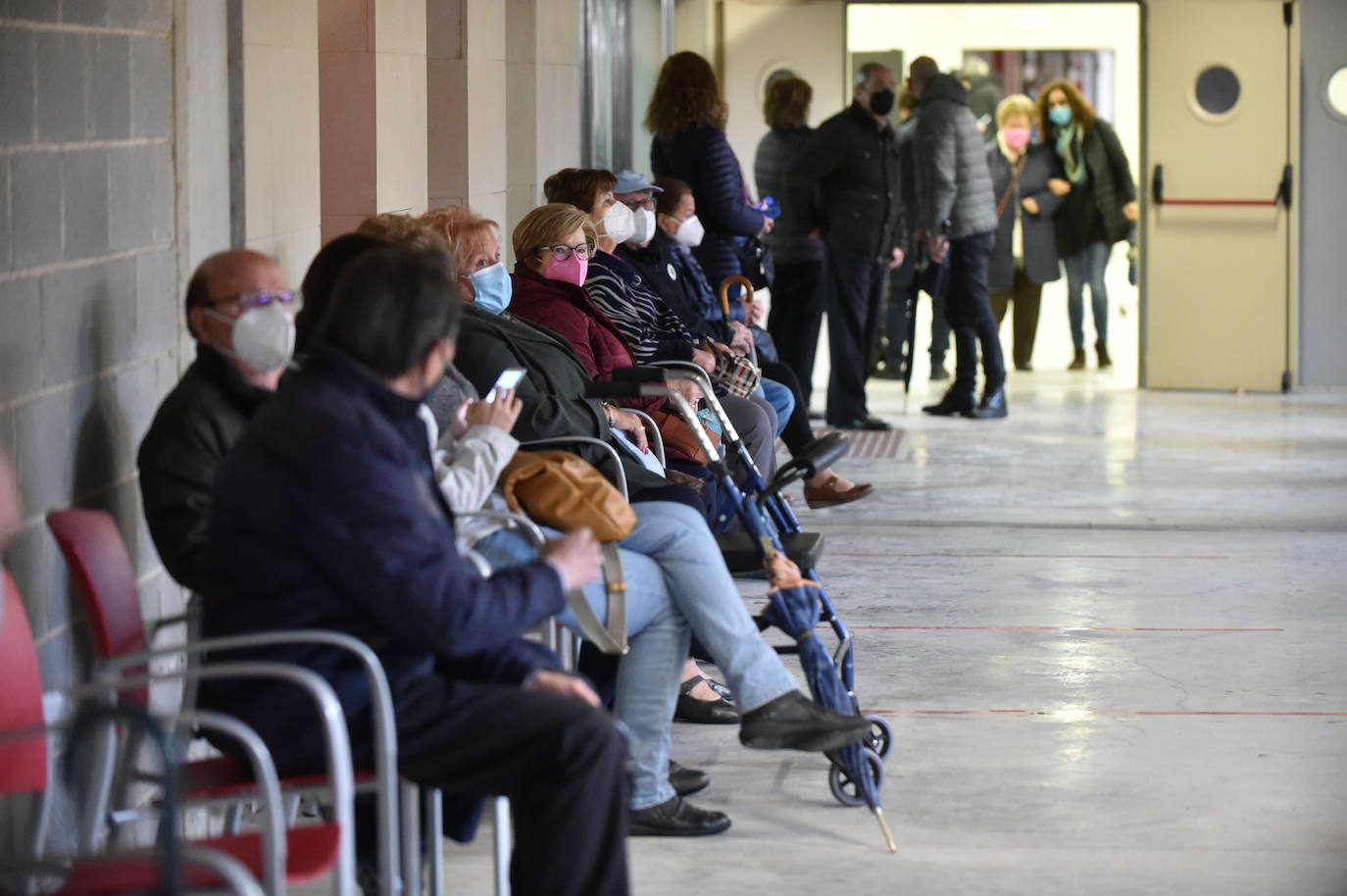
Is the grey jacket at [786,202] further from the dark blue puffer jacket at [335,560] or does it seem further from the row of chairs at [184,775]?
the dark blue puffer jacket at [335,560]

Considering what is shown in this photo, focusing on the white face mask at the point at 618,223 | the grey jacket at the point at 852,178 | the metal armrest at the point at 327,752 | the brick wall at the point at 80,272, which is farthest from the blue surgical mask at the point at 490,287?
the grey jacket at the point at 852,178

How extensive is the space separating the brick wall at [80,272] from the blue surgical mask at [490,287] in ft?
2.56

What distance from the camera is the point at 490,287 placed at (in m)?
4.12

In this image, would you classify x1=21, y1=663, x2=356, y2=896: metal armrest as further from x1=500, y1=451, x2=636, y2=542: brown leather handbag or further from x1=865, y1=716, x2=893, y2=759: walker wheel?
x1=865, y1=716, x2=893, y2=759: walker wheel

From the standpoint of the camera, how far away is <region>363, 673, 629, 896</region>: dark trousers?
249 centimetres

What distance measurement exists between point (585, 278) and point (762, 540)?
177 centimetres

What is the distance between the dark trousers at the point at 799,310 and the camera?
8805 mm

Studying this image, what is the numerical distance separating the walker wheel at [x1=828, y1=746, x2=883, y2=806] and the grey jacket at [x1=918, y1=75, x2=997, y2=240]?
18.7 feet

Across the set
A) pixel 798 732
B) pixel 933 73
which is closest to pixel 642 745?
pixel 798 732

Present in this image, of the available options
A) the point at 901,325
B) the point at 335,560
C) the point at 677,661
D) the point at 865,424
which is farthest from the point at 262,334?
the point at 901,325

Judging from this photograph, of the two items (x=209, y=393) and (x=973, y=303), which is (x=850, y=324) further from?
(x=209, y=393)

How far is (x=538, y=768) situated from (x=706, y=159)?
5348 mm

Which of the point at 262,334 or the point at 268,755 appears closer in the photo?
the point at 268,755

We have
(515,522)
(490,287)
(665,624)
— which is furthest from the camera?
(490,287)
